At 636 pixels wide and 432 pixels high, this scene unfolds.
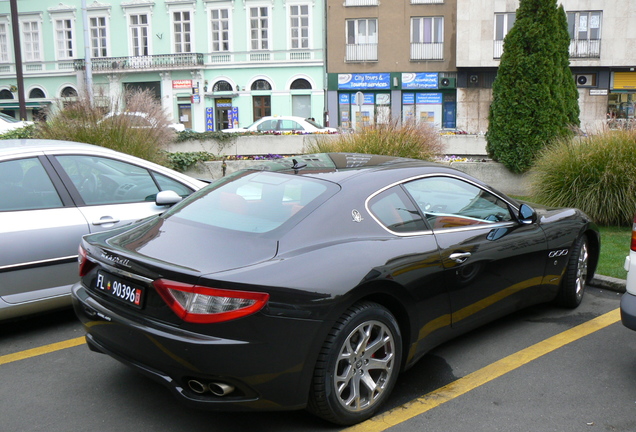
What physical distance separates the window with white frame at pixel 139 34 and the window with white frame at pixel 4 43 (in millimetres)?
9168

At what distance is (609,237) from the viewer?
8797 millimetres

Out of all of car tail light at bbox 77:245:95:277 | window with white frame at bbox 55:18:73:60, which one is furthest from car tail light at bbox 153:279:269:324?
window with white frame at bbox 55:18:73:60

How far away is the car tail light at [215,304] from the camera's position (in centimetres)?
312

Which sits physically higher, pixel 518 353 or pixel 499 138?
pixel 499 138

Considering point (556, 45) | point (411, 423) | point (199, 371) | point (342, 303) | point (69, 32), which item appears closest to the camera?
point (199, 371)

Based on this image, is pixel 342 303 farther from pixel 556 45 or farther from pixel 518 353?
pixel 556 45

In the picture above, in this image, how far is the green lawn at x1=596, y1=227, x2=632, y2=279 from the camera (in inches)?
268

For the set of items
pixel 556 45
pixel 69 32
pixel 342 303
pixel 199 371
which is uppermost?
pixel 69 32

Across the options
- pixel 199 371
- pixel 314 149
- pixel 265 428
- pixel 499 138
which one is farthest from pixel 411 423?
pixel 499 138

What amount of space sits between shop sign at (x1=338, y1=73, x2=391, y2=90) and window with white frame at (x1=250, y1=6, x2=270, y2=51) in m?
5.34

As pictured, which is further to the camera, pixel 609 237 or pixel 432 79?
pixel 432 79

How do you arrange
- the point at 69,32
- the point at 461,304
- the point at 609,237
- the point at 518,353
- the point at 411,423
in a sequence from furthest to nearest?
1. the point at 69,32
2. the point at 609,237
3. the point at 518,353
4. the point at 461,304
5. the point at 411,423

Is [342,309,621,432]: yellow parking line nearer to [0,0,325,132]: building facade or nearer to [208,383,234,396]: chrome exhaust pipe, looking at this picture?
[208,383,234,396]: chrome exhaust pipe

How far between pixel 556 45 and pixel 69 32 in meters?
37.0
